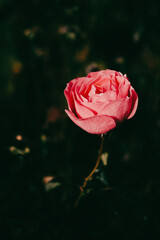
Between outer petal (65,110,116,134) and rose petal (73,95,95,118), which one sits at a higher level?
rose petal (73,95,95,118)

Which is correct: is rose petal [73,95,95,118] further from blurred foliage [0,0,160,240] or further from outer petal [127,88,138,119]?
blurred foliage [0,0,160,240]

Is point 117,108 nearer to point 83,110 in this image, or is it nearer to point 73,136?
point 83,110

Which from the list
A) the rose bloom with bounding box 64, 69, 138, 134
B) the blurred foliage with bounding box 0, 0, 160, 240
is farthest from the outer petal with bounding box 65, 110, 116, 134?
the blurred foliage with bounding box 0, 0, 160, 240

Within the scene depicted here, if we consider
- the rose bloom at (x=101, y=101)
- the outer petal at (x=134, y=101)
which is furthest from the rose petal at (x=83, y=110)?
the outer petal at (x=134, y=101)

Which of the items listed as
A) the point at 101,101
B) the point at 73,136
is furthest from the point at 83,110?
the point at 73,136

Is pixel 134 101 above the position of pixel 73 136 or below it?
above

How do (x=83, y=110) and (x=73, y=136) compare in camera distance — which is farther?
(x=73, y=136)
